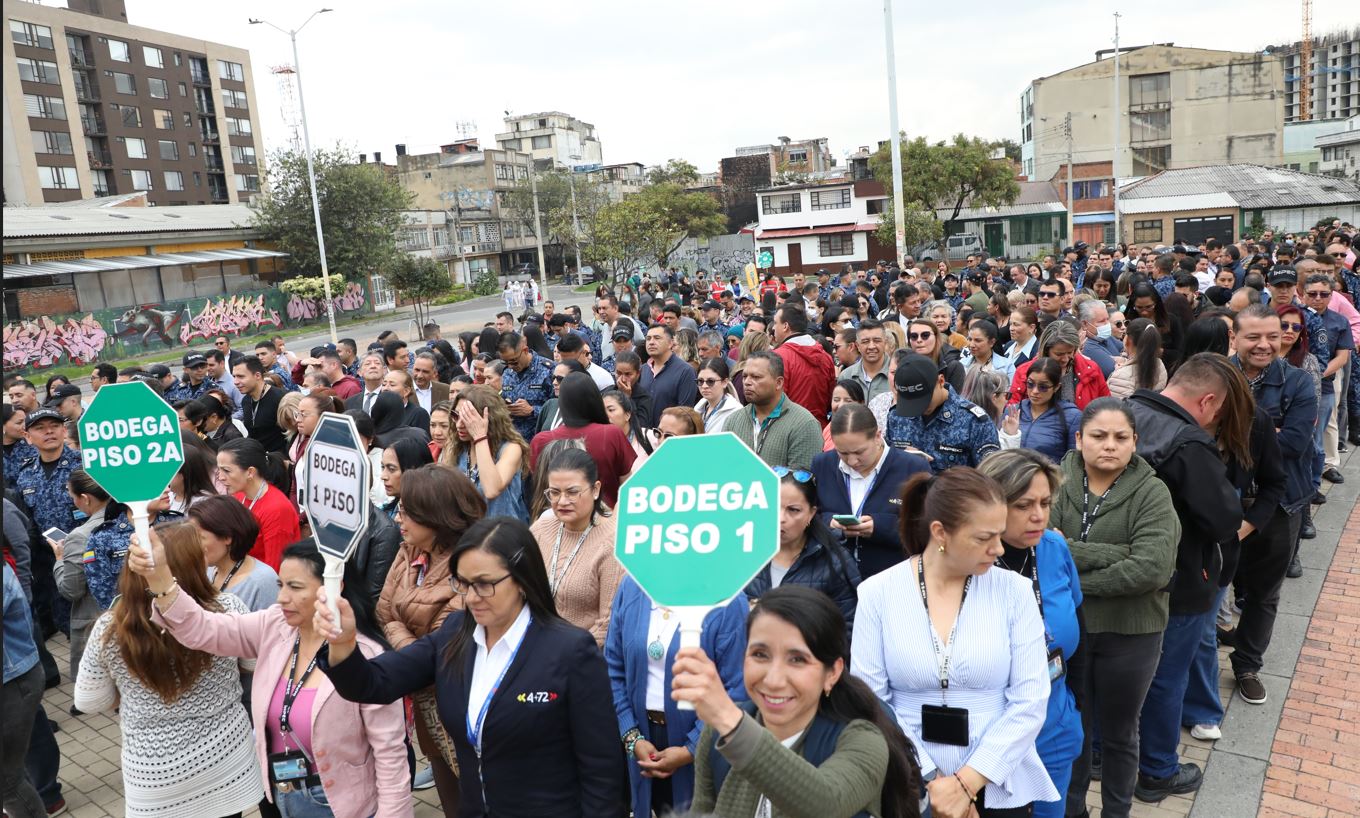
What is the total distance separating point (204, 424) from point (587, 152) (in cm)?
10919

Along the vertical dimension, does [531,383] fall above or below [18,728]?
above

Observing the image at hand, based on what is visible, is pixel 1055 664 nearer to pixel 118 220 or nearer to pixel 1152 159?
pixel 118 220

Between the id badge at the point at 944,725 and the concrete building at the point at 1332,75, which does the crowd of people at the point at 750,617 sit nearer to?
the id badge at the point at 944,725

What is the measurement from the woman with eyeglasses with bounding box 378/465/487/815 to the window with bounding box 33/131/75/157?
65000 mm

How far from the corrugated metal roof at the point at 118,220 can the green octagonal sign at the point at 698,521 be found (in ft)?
120

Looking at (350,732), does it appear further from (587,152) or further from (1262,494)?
(587,152)

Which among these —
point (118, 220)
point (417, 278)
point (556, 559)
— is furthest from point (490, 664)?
point (118, 220)

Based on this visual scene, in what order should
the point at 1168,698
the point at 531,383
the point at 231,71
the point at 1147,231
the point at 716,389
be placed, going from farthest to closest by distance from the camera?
1. the point at 231,71
2. the point at 1147,231
3. the point at 531,383
4. the point at 716,389
5. the point at 1168,698

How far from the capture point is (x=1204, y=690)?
16.5ft

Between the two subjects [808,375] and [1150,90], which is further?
[1150,90]

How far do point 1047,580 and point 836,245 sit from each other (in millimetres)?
53118

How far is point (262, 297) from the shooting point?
41.9 m

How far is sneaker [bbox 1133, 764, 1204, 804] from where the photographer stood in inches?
177

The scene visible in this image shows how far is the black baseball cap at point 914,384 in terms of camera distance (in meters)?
5.09
